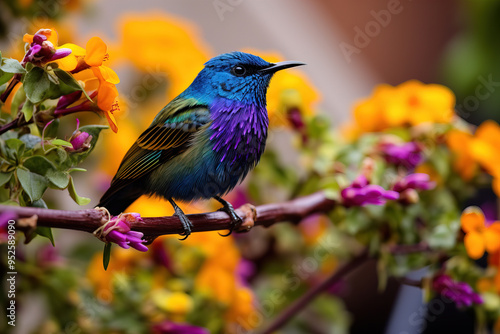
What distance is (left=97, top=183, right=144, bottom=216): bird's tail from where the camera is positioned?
1.71ft

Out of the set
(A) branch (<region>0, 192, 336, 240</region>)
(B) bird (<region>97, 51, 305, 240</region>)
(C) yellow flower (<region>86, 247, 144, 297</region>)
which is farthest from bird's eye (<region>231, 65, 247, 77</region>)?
(C) yellow flower (<region>86, 247, 144, 297</region>)

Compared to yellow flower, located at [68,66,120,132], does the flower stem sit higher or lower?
lower

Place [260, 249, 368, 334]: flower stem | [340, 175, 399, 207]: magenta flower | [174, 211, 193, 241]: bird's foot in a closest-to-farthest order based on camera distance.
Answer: [174, 211, 193, 241]: bird's foot < [340, 175, 399, 207]: magenta flower < [260, 249, 368, 334]: flower stem

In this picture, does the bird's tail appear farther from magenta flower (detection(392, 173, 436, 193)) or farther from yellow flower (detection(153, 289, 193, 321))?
magenta flower (detection(392, 173, 436, 193))

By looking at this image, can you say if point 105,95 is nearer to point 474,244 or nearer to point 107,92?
point 107,92

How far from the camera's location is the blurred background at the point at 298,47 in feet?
2.94

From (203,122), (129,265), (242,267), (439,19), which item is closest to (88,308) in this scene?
(129,265)

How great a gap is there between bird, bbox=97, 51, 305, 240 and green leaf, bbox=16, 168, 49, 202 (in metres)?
0.10

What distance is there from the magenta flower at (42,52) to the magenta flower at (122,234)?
131 millimetres

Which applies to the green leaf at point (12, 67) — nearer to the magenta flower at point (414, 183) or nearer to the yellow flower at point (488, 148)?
the magenta flower at point (414, 183)

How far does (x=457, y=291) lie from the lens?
0.72 meters

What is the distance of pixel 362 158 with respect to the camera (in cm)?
87

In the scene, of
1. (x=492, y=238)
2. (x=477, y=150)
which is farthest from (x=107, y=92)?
(x=477, y=150)

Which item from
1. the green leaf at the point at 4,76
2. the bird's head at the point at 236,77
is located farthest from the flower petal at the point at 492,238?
the green leaf at the point at 4,76
